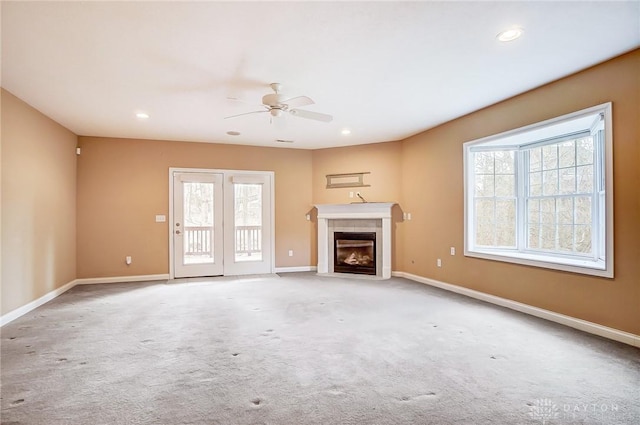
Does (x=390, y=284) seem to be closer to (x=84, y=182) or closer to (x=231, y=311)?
(x=231, y=311)

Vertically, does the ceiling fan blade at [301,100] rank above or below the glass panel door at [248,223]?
above

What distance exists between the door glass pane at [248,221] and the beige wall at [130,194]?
48 cm

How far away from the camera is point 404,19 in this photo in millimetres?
2463

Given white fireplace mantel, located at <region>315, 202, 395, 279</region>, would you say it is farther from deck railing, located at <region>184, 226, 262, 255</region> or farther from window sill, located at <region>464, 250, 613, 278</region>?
window sill, located at <region>464, 250, 613, 278</region>

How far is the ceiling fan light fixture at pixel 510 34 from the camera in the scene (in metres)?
2.61

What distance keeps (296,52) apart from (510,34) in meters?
1.79

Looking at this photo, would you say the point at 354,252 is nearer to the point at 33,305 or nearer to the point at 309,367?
the point at 309,367

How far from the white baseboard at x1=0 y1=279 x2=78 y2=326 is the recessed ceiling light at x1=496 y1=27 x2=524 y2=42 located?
5734 mm

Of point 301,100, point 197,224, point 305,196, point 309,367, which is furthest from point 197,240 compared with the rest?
point 309,367

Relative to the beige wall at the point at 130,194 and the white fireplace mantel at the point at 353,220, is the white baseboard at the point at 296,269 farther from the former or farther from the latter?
the beige wall at the point at 130,194

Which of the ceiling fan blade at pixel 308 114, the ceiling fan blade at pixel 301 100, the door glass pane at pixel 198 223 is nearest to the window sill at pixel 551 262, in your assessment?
the ceiling fan blade at pixel 308 114

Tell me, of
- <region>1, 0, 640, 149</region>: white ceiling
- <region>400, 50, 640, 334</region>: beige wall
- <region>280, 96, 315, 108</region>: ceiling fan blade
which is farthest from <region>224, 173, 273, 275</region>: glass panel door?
<region>280, 96, 315, 108</region>: ceiling fan blade

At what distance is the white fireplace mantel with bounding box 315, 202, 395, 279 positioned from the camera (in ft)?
21.0

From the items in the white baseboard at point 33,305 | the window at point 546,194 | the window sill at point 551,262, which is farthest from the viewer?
the white baseboard at point 33,305
